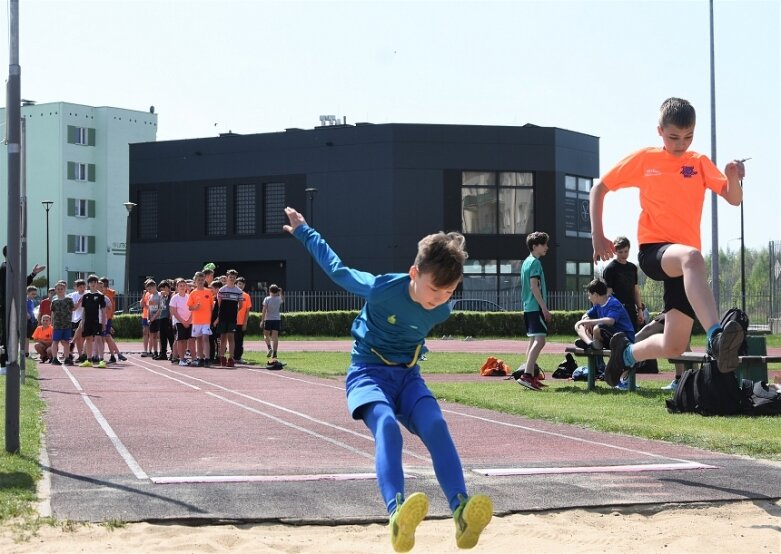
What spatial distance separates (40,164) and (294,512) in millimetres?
76396

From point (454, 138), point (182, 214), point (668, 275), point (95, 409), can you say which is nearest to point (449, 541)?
point (668, 275)

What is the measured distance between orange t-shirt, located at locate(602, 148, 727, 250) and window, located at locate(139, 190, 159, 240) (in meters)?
50.5

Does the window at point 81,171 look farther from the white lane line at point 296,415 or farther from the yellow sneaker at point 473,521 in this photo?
the yellow sneaker at point 473,521

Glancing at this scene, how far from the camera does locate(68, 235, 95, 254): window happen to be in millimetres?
77500

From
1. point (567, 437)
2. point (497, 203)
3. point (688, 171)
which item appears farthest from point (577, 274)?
point (688, 171)

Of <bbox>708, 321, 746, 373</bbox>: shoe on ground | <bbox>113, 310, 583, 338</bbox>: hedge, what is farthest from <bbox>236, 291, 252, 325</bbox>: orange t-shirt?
<bbox>113, 310, 583, 338</bbox>: hedge

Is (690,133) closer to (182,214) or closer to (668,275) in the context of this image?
(668,275)

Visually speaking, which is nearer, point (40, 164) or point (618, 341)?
point (618, 341)

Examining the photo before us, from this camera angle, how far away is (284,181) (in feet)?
175

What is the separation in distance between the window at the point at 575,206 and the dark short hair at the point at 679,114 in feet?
150

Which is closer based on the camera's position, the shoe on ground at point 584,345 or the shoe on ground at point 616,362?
the shoe on ground at point 616,362

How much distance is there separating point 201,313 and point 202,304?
0.18 meters

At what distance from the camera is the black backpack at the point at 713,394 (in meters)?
11.0

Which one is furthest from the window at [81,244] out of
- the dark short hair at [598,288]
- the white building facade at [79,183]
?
the dark short hair at [598,288]
